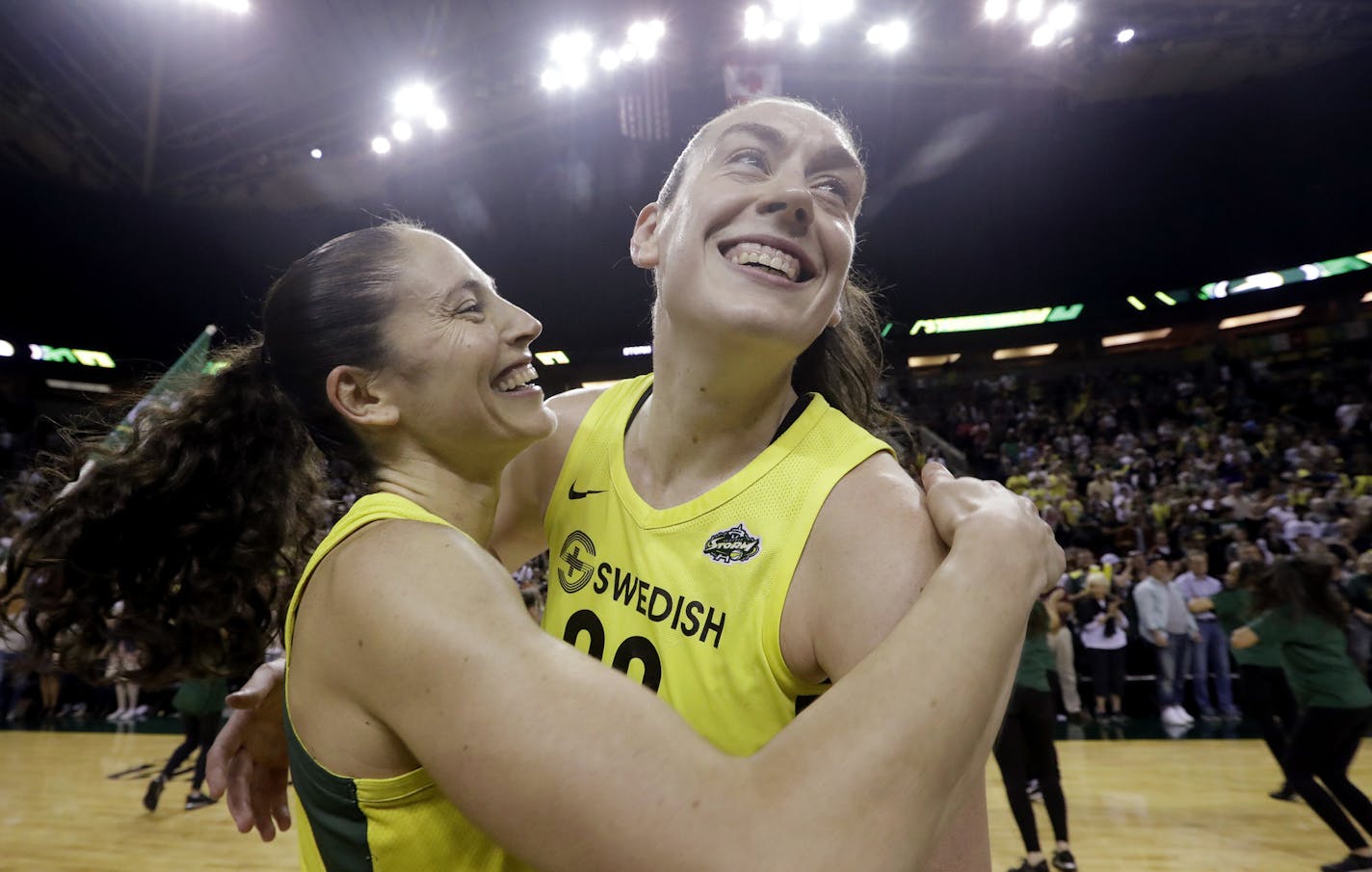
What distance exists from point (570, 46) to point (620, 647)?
43.6 ft

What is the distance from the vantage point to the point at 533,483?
1.99 m

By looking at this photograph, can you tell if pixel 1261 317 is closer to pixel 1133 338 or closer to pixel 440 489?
pixel 1133 338

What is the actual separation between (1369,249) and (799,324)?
69.7 ft

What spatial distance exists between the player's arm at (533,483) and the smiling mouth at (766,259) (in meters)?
0.64

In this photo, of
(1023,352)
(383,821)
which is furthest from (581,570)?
(1023,352)

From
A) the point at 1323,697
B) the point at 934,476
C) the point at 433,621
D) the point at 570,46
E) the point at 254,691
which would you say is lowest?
the point at 1323,697

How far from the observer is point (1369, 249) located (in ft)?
56.0

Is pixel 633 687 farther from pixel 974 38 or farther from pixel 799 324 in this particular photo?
pixel 974 38

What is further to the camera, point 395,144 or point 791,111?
point 395,144

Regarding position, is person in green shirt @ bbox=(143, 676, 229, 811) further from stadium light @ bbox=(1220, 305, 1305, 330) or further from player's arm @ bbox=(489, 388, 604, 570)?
stadium light @ bbox=(1220, 305, 1305, 330)

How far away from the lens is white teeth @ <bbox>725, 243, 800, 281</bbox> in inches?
60.1

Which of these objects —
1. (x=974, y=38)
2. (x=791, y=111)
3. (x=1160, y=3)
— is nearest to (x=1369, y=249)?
(x=1160, y=3)

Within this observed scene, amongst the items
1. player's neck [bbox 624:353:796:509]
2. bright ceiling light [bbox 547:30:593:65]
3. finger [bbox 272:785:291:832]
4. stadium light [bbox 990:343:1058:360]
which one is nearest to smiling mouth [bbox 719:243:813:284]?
player's neck [bbox 624:353:796:509]

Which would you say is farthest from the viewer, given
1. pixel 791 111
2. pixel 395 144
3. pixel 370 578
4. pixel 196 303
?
pixel 196 303
